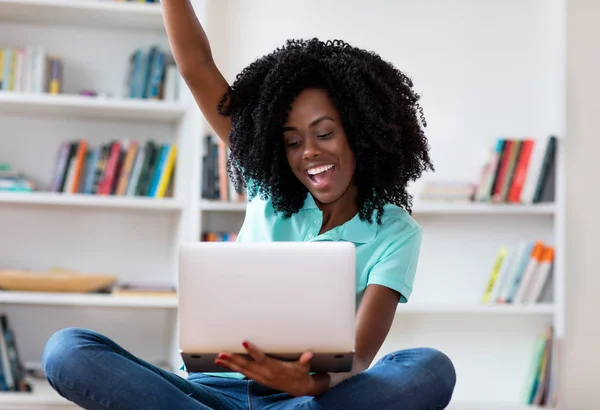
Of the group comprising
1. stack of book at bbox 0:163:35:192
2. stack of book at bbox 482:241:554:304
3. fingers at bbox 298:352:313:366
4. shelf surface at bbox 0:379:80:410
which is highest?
stack of book at bbox 0:163:35:192

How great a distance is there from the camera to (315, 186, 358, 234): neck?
1787 millimetres

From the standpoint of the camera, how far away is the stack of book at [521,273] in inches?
125

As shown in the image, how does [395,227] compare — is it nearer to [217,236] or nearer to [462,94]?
[217,236]

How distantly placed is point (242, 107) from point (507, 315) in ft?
6.22

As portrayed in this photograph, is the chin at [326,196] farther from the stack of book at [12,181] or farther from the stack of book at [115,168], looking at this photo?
the stack of book at [12,181]

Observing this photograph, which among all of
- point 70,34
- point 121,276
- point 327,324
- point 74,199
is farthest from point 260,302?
point 70,34

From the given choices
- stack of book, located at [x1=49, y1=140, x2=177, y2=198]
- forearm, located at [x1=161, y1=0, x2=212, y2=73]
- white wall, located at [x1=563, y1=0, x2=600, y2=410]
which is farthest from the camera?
white wall, located at [x1=563, y1=0, x2=600, y2=410]

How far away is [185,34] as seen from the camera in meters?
1.79

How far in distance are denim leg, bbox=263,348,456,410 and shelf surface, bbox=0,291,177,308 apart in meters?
1.52

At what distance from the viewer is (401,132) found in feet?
5.86

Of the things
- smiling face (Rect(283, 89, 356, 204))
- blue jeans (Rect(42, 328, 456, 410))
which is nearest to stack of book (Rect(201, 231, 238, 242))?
smiling face (Rect(283, 89, 356, 204))

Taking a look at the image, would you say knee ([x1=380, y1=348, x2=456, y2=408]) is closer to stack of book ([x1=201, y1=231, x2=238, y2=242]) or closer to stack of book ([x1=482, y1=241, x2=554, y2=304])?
stack of book ([x1=201, y1=231, x2=238, y2=242])

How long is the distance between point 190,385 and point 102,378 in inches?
7.2

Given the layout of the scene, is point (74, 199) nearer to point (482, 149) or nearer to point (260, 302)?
point (482, 149)
